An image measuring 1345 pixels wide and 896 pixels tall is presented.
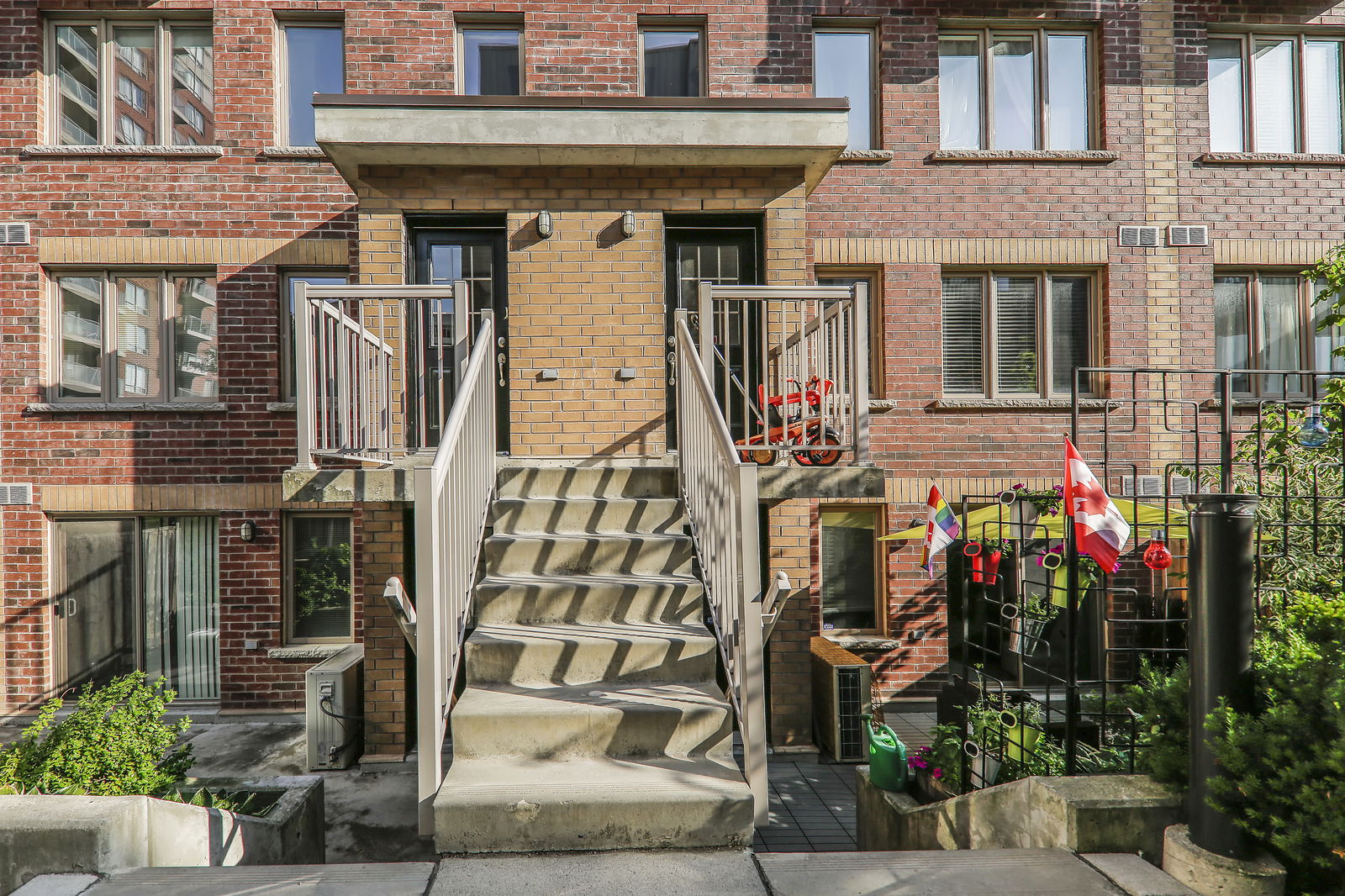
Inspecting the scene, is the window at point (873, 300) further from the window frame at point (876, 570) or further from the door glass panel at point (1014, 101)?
the door glass panel at point (1014, 101)

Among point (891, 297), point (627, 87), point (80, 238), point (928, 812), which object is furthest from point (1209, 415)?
point (80, 238)

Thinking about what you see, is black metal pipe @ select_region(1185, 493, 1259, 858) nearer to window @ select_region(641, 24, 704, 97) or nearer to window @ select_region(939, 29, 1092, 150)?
window @ select_region(939, 29, 1092, 150)

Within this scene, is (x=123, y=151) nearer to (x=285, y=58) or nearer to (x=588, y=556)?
(x=285, y=58)

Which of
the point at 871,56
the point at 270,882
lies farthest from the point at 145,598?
the point at 871,56

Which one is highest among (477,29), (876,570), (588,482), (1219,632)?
(477,29)

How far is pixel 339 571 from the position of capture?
320 inches

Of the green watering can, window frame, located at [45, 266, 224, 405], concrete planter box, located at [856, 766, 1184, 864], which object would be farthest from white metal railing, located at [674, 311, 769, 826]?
window frame, located at [45, 266, 224, 405]

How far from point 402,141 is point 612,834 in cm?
489

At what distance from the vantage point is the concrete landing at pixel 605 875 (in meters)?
2.76

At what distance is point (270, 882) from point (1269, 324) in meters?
10.2

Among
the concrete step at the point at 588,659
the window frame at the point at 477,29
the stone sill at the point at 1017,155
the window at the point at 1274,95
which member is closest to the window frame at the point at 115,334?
the window frame at the point at 477,29

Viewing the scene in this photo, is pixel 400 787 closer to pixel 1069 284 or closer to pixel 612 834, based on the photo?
pixel 612 834

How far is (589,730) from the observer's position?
3.47 meters

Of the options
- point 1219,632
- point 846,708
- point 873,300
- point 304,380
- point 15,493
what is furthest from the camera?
point 873,300
